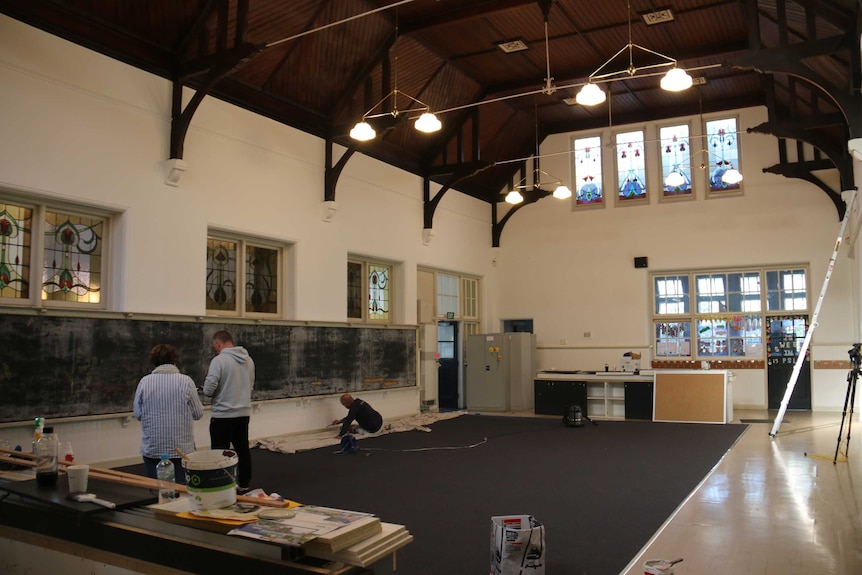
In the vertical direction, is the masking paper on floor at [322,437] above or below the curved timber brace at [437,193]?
below

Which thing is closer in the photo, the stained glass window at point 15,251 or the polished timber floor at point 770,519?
the polished timber floor at point 770,519

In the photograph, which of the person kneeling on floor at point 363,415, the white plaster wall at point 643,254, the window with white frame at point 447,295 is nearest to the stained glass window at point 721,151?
the white plaster wall at point 643,254

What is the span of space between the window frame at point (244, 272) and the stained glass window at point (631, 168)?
7.81 meters

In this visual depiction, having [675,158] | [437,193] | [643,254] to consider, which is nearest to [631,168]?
[675,158]

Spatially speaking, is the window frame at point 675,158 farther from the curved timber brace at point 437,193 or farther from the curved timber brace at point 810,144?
the curved timber brace at point 437,193

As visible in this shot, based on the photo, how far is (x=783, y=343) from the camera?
507 inches

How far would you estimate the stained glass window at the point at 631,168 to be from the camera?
1410 centimetres

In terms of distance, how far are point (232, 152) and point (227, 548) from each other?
7459 mm

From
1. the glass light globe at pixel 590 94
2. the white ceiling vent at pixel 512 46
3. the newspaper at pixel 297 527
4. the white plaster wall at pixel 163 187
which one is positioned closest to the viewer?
the newspaper at pixel 297 527

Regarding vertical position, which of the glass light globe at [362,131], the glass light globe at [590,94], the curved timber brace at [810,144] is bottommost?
the glass light globe at [590,94]

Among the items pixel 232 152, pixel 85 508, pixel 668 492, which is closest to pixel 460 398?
pixel 232 152

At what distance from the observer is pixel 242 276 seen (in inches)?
357

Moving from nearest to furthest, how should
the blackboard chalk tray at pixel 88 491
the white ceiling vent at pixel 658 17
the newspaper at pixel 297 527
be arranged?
the newspaper at pixel 297 527
the blackboard chalk tray at pixel 88 491
the white ceiling vent at pixel 658 17

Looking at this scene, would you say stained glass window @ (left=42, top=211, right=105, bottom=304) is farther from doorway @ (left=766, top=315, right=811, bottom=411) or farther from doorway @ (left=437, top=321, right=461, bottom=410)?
doorway @ (left=766, top=315, right=811, bottom=411)
